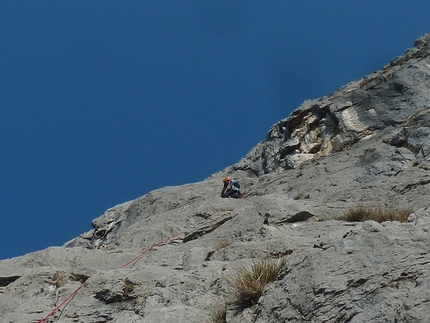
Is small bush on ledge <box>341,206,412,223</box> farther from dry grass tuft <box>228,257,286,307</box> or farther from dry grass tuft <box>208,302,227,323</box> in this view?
dry grass tuft <box>208,302,227,323</box>

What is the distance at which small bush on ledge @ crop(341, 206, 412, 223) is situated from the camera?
38.6ft

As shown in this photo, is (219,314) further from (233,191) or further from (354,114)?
(354,114)

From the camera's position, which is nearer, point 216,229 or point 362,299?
point 362,299

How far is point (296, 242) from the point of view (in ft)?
37.9

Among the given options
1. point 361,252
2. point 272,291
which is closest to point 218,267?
point 272,291

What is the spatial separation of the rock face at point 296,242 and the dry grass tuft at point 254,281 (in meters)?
0.14

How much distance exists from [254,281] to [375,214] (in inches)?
190

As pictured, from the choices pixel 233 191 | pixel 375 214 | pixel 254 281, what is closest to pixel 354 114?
pixel 233 191

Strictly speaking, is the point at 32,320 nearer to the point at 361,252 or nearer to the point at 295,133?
the point at 361,252

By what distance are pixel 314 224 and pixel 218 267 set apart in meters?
3.73

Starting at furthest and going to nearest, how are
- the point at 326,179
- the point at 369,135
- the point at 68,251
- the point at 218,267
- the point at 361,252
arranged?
the point at 369,135 → the point at 326,179 → the point at 68,251 → the point at 218,267 → the point at 361,252

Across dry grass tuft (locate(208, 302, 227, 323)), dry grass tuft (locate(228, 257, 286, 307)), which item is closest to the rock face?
dry grass tuft (locate(208, 302, 227, 323))

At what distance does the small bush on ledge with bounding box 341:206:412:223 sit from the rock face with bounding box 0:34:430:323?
17.7 inches

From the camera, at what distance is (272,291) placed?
27.8 feet
